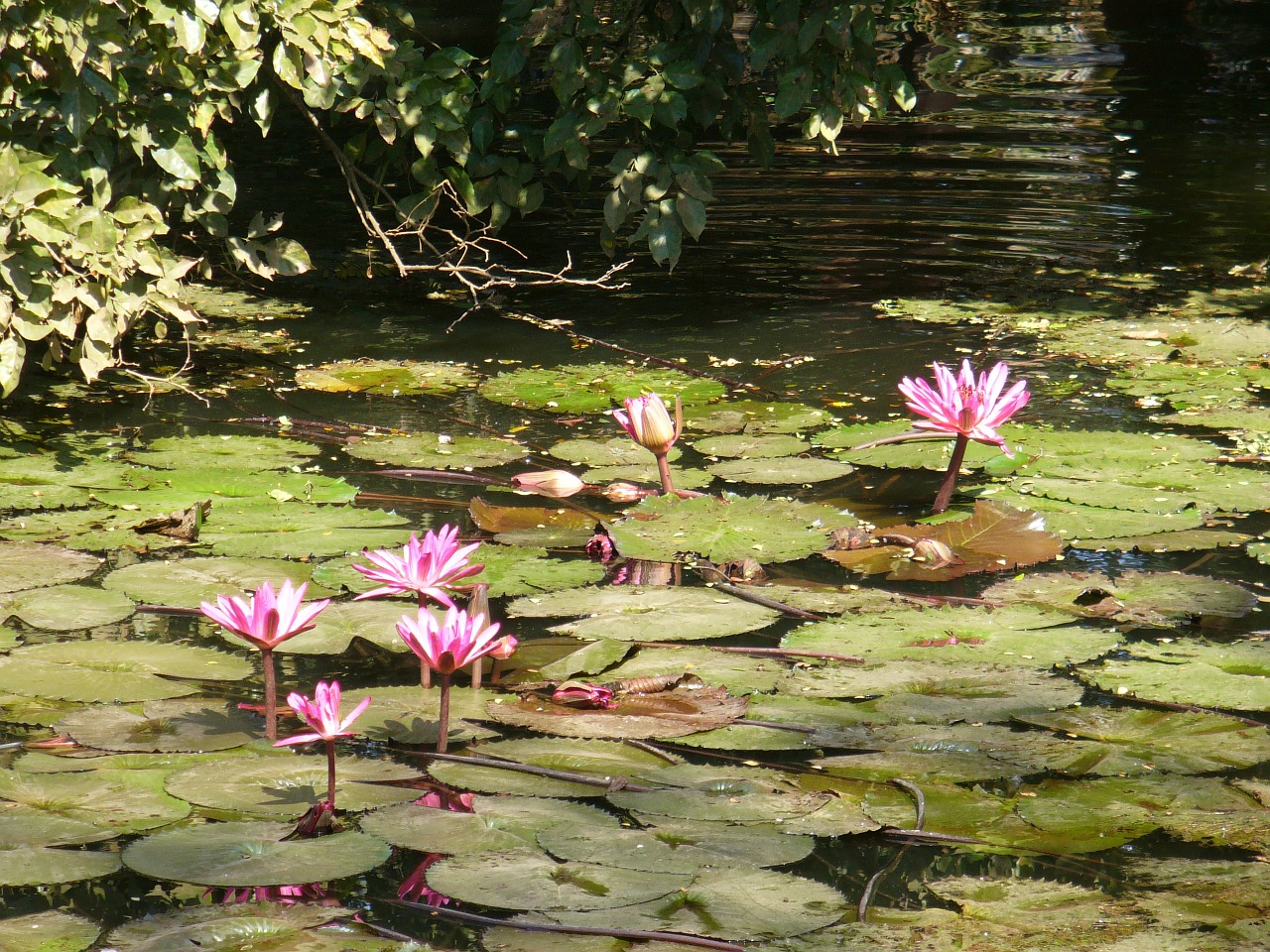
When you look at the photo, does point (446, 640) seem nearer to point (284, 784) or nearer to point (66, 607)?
point (284, 784)

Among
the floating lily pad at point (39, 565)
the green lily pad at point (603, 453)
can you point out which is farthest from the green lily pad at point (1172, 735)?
the floating lily pad at point (39, 565)

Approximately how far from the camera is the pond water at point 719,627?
4.93ft

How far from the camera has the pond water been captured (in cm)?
150

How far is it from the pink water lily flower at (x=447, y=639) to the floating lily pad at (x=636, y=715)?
0.78 feet

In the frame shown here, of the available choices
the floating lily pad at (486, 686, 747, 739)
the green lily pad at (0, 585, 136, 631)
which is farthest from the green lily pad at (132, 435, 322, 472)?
the floating lily pad at (486, 686, 747, 739)

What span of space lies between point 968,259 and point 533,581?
3.46 meters

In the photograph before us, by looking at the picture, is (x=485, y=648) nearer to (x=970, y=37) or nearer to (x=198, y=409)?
(x=198, y=409)

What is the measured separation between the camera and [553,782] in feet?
5.71

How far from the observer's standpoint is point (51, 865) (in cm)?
150

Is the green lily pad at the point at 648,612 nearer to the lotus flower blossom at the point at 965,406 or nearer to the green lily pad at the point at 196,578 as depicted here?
the green lily pad at the point at 196,578

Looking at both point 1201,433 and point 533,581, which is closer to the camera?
point 533,581

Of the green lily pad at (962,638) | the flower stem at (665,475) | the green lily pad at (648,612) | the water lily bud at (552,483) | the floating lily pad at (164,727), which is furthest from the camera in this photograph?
the water lily bud at (552,483)

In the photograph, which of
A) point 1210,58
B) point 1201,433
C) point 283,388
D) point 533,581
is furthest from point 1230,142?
point 533,581

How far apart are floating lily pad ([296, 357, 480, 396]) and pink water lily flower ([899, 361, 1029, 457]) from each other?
1.63m
